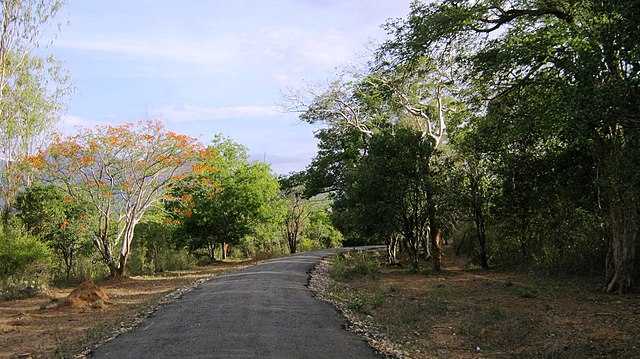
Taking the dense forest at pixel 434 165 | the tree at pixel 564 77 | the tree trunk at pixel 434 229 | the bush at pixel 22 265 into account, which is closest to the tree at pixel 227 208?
the dense forest at pixel 434 165

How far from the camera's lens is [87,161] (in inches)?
682

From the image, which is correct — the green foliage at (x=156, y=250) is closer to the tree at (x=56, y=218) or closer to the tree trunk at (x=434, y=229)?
the tree at (x=56, y=218)

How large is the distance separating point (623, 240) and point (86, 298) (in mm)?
13529

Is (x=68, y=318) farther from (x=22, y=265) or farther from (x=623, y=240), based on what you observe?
(x=623, y=240)

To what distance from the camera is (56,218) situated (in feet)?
63.4

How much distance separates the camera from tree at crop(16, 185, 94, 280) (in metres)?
18.7

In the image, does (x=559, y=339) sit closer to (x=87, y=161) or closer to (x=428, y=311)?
(x=428, y=311)

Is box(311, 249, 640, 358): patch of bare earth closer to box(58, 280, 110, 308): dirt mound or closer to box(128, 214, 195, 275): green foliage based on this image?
box(58, 280, 110, 308): dirt mound

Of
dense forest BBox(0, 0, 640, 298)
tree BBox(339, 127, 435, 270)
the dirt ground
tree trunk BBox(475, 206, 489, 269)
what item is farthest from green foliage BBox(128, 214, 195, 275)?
tree trunk BBox(475, 206, 489, 269)

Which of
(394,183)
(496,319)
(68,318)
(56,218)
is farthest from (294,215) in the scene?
(496,319)

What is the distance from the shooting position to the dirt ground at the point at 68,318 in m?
7.86

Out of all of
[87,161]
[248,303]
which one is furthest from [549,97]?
[87,161]

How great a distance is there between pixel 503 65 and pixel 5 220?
790 inches

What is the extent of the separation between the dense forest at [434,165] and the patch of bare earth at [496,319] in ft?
5.59
